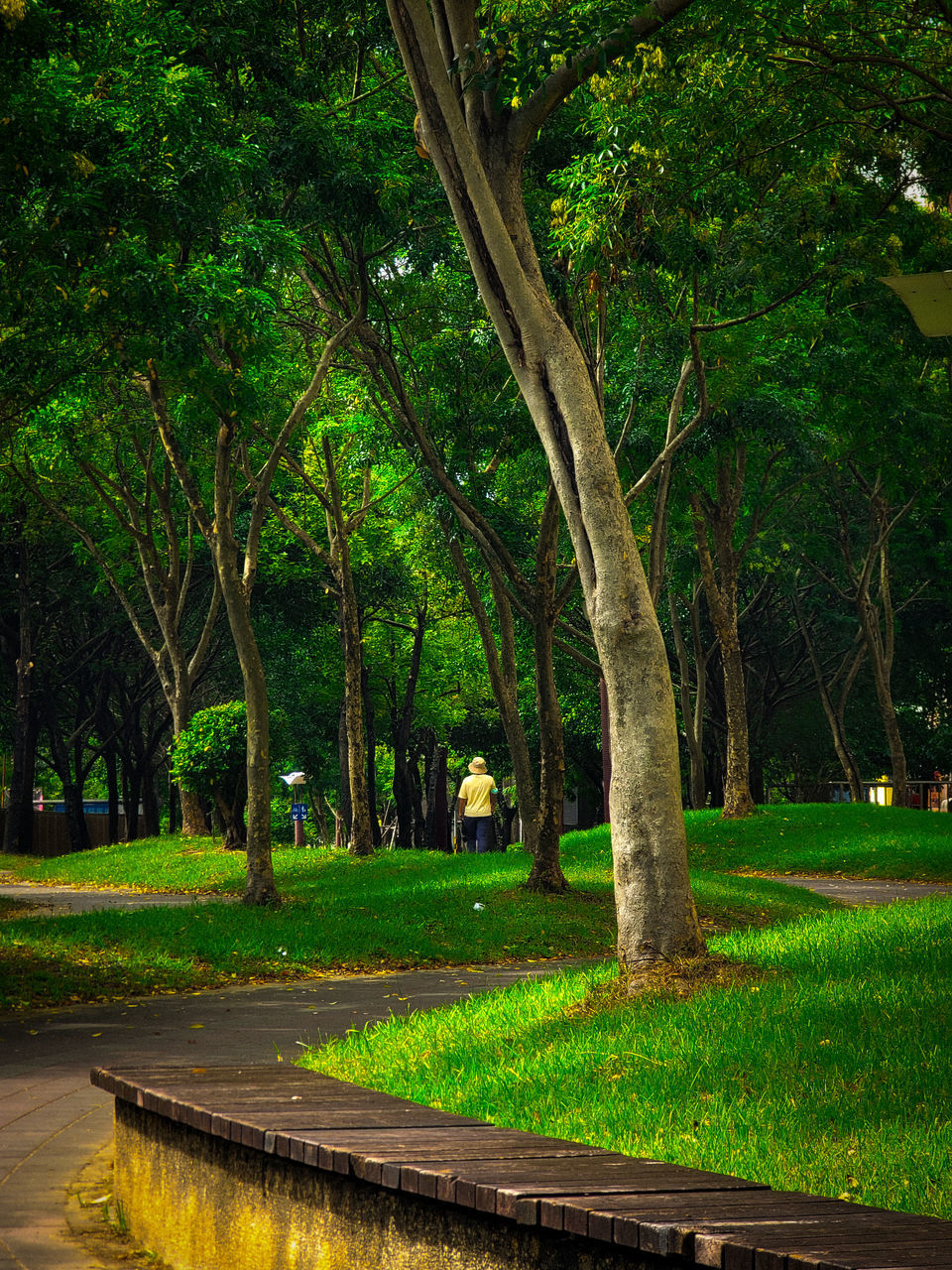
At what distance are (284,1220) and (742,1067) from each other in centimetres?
244

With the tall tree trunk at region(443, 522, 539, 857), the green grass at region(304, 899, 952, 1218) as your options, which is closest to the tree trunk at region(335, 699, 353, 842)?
the tall tree trunk at region(443, 522, 539, 857)

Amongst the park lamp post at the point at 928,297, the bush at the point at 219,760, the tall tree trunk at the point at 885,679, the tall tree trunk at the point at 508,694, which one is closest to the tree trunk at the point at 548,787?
the tall tree trunk at the point at 508,694

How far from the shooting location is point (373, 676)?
3809 centimetres

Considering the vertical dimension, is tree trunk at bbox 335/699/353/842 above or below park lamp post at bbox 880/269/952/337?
below

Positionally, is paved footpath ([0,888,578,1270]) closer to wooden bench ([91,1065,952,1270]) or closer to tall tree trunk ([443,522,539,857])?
wooden bench ([91,1065,952,1270])

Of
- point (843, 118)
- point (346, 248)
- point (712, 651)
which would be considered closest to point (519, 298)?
point (843, 118)

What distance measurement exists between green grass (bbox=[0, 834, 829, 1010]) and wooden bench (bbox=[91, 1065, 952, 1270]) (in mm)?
6355

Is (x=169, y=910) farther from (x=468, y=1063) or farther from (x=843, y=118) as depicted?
(x=843, y=118)

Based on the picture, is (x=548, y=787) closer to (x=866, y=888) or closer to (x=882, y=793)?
(x=866, y=888)

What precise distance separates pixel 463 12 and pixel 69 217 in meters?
4.14

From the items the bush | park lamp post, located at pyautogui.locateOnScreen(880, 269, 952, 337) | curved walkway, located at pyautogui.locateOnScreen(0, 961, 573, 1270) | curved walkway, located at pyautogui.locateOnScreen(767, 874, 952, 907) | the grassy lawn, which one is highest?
park lamp post, located at pyautogui.locateOnScreen(880, 269, 952, 337)

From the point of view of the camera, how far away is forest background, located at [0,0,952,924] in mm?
11305

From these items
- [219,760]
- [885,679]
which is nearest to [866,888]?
[885,679]

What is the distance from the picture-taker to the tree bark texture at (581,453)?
313 inches
